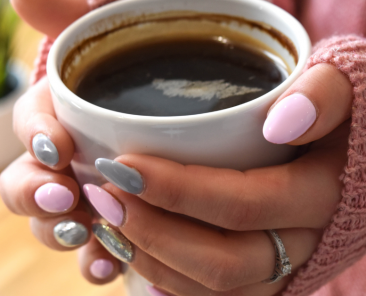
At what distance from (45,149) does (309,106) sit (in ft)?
0.82

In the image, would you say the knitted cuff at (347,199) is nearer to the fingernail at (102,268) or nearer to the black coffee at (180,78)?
the black coffee at (180,78)

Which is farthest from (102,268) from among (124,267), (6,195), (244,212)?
(244,212)

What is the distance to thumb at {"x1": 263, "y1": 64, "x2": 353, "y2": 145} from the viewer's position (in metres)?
0.29

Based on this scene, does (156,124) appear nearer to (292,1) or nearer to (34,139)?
(34,139)

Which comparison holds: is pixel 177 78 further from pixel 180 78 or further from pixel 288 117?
pixel 288 117

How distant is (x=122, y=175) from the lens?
0.30 m

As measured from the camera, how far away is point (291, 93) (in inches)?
11.7

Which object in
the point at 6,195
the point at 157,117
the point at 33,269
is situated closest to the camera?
the point at 157,117

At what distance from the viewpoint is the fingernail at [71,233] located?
0.44 meters

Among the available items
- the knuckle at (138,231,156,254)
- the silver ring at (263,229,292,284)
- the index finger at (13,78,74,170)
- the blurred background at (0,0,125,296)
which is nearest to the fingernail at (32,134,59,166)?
the index finger at (13,78,74,170)

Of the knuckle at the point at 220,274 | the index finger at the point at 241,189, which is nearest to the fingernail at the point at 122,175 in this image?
the index finger at the point at 241,189

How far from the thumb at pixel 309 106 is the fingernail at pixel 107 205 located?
0.48 feet

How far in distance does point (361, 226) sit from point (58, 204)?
1.00ft

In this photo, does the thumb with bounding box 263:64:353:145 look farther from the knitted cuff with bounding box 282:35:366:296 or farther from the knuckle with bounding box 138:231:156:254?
the knuckle with bounding box 138:231:156:254
